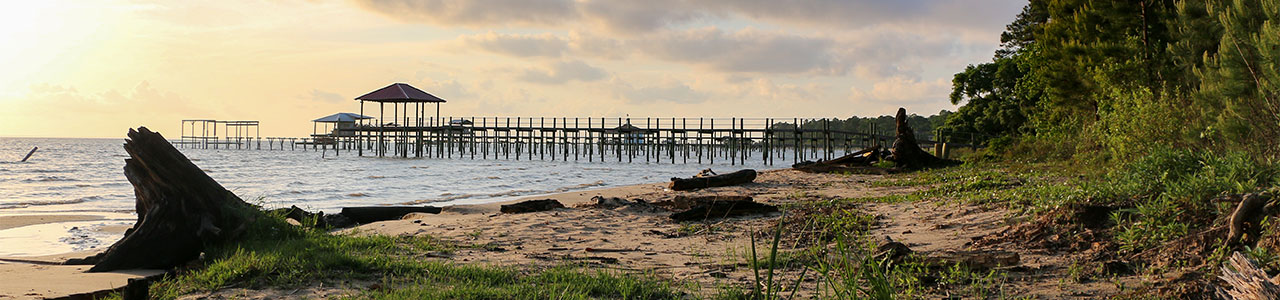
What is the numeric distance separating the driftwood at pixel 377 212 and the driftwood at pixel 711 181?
230 inches

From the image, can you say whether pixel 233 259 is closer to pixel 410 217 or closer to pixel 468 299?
pixel 468 299

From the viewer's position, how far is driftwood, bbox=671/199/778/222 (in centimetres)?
904

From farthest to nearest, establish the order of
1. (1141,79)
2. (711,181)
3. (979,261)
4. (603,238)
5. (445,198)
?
(1141,79), (445,198), (711,181), (603,238), (979,261)

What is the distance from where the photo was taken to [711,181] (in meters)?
16.0

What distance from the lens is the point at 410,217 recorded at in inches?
408

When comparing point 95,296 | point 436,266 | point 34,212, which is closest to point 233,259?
point 95,296

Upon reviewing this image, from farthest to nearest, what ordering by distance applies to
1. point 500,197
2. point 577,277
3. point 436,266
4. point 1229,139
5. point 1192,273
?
point 500,197
point 1229,139
point 436,266
point 577,277
point 1192,273

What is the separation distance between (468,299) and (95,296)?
267 centimetres

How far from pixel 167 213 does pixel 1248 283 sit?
23.8 feet

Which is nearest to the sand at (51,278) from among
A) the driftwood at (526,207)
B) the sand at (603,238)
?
the sand at (603,238)

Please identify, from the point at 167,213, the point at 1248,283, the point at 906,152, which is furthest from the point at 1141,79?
the point at 167,213

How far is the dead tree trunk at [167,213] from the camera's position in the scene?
6453 mm

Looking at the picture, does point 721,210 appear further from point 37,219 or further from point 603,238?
point 37,219

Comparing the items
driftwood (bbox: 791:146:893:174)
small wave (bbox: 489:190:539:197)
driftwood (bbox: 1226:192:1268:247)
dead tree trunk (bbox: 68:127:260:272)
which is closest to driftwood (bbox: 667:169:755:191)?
small wave (bbox: 489:190:539:197)
